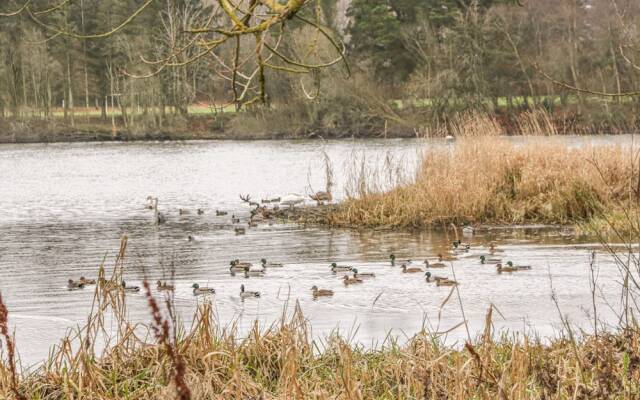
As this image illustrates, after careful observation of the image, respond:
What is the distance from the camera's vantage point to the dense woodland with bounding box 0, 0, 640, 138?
54312 mm

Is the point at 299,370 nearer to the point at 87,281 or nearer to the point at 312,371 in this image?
the point at 312,371

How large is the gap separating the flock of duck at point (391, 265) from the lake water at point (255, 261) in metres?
0.13

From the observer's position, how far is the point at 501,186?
18.2 m

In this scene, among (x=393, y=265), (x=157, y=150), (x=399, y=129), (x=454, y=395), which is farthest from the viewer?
(x=399, y=129)

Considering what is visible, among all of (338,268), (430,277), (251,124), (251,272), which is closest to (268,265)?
(251,272)

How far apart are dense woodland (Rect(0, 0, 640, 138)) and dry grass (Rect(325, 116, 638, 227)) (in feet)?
102

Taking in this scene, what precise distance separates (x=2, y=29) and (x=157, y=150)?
22.4 metres

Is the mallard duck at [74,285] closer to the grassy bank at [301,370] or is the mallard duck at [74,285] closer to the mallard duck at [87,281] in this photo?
the mallard duck at [87,281]

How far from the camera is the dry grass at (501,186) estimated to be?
17.3m

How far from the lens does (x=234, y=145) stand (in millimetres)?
54406

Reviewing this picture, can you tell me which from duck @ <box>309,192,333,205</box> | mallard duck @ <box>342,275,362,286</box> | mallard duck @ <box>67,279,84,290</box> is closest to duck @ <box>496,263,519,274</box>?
mallard duck @ <box>342,275,362,286</box>

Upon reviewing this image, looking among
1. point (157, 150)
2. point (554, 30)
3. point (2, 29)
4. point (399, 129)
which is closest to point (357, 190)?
point (157, 150)

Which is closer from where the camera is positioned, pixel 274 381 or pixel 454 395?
pixel 454 395

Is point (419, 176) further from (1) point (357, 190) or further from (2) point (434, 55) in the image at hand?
(2) point (434, 55)
